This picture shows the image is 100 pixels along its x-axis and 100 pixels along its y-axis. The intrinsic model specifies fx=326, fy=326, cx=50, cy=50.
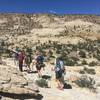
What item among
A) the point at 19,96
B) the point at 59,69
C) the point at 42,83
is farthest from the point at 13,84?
the point at 59,69

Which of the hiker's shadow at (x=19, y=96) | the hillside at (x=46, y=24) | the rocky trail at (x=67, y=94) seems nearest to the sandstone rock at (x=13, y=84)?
the hiker's shadow at (x=19, y=96)

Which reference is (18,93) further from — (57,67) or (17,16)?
(17,16)

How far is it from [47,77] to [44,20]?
256ft

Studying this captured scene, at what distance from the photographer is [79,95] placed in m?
15.2

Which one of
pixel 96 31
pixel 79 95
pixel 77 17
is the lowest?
pixel 79 95

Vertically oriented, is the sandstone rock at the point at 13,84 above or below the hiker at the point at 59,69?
below

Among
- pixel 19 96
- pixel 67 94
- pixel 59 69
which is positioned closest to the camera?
pixel 19 96

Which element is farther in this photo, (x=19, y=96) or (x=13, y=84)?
(x=13, y=84)

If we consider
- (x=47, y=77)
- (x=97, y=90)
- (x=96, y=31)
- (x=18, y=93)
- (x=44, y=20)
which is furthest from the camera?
(x=44, y=20)

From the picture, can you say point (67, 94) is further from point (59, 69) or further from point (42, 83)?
point (42, 83)

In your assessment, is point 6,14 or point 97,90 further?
point 6,14

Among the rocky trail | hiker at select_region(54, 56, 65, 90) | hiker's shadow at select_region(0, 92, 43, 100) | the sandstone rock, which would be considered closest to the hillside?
the rocky trail

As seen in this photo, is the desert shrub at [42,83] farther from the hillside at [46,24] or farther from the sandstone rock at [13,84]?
the hillside at [46,24]

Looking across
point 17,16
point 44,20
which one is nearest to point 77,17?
point 44,20
